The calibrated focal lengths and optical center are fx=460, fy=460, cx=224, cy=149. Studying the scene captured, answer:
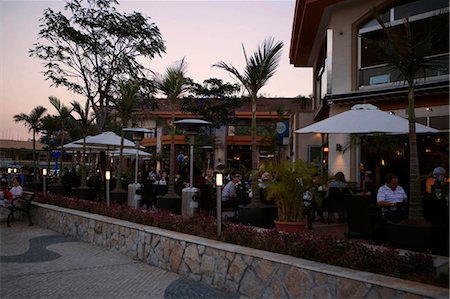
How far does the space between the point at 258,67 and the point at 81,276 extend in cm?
495

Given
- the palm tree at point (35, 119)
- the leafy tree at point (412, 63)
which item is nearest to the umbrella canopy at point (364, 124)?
the leafy tree at point (412, 63)

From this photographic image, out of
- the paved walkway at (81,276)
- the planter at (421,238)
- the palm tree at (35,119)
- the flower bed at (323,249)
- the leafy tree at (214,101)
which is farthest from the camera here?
the leafy tree at (214,101)

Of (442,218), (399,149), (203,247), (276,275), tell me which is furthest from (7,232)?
(399,149)

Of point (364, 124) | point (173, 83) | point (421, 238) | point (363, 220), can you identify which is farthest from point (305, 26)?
point (421, 238)

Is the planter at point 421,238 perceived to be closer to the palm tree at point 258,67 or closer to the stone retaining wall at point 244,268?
the stone retaining wall at point 244,268

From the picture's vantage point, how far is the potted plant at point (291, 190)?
7.16 m

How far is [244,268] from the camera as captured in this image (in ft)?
18.8

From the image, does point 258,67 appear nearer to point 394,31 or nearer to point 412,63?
point 412,63

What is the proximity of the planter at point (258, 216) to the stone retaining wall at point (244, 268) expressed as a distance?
1.19 meters

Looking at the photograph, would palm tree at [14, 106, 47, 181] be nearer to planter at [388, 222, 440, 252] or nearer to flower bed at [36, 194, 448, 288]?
flower bed at [36, 194, 448, 288]

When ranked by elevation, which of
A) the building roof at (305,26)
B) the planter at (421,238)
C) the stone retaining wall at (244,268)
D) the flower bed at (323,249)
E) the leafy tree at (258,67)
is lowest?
the stone retaining wall at (244,268)

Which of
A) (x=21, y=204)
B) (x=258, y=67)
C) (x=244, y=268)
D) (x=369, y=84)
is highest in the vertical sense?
(x=369, y=84)

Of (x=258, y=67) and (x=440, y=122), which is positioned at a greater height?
(x=258, y=67)

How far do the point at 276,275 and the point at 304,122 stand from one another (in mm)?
13942
